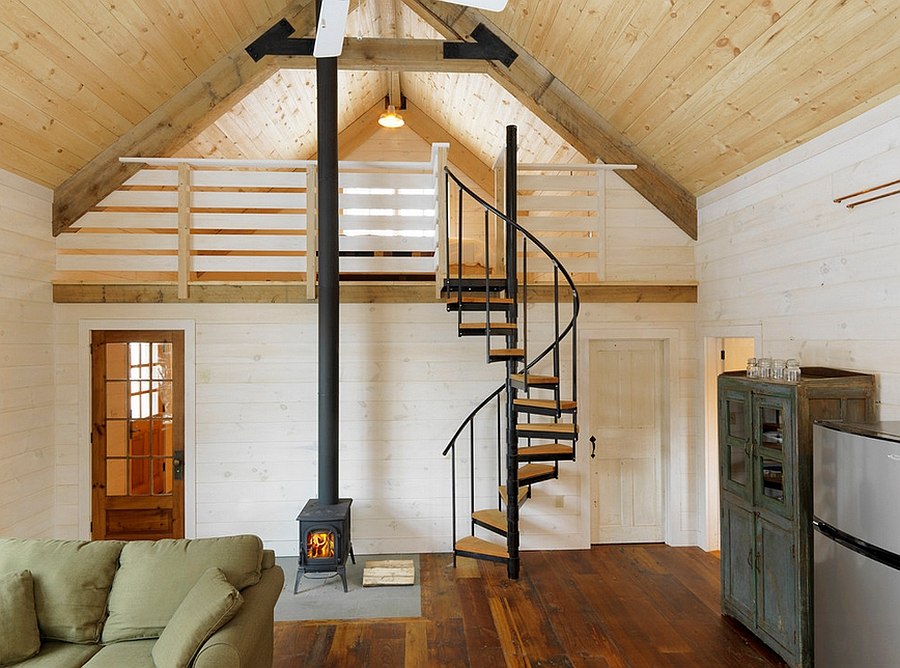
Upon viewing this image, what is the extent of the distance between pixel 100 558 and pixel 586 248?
4.31 metres

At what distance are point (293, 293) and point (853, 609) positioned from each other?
4.43m

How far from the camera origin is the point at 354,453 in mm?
5352

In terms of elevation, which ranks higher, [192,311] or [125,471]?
[192,311]

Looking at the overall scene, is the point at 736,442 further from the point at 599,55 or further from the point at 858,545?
the point at 599,55

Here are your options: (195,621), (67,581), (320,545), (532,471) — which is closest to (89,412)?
(320,545)

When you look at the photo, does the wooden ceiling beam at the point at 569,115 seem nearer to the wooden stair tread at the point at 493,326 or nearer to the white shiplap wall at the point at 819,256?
the white shiplap wall at the point at 819,256

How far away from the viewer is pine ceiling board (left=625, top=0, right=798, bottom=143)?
3.31 metres

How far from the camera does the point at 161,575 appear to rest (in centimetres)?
293

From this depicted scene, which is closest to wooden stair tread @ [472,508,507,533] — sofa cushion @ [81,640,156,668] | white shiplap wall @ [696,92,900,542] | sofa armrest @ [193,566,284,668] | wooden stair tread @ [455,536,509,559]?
wooden stair tread @ [455,536,509,559]

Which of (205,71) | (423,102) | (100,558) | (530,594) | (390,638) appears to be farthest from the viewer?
(423,102)

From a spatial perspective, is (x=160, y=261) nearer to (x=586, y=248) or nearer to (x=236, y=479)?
(x=236, y=479)

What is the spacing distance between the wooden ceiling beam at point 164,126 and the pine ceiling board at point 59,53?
0.32 meters

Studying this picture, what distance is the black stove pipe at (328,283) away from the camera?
15.6 feet

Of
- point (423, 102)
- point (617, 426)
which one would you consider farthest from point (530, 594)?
point (423, 102)
